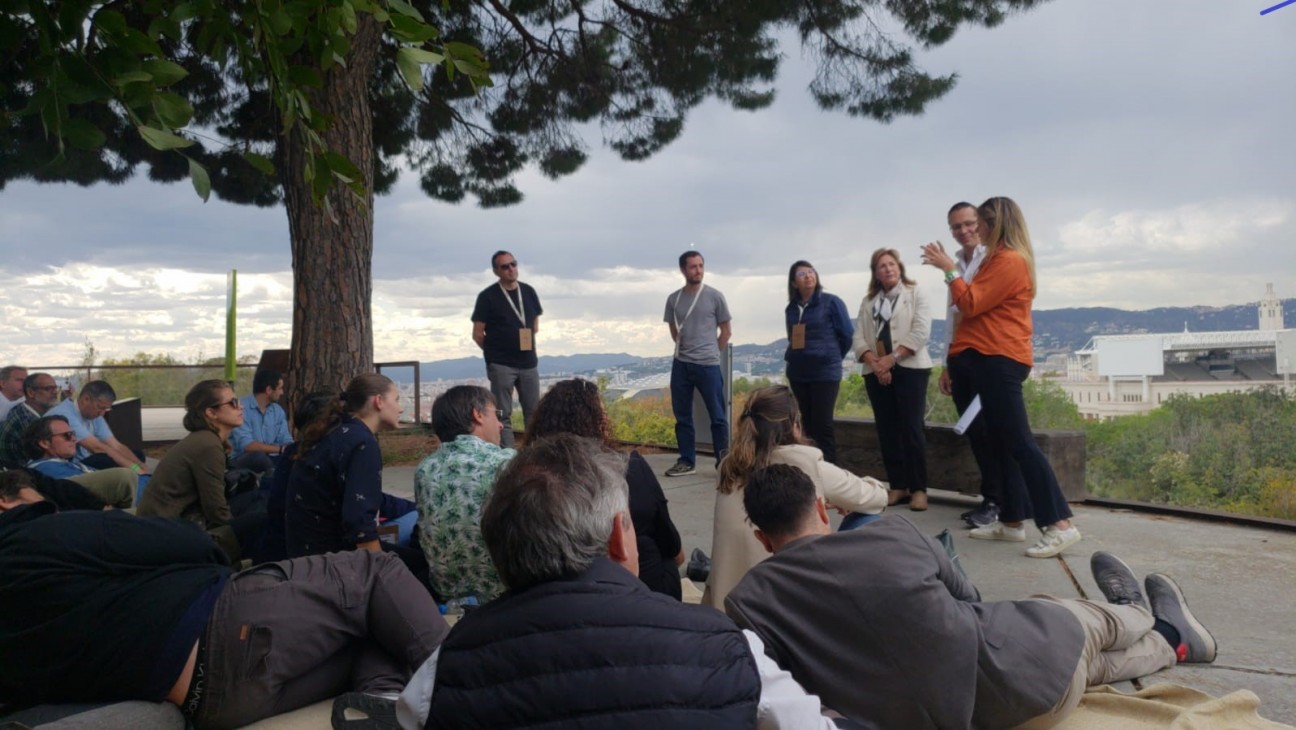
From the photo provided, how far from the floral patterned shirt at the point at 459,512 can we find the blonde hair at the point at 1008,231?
2.82 m

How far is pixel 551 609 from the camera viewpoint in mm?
1586

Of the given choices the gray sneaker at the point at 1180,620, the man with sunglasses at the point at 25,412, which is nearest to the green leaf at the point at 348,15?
the gray sneaker at the point at 1180,620

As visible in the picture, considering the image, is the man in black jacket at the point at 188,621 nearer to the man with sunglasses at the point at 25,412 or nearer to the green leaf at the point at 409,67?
the green leaf at the point at 409,67

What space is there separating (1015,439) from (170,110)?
3906mm

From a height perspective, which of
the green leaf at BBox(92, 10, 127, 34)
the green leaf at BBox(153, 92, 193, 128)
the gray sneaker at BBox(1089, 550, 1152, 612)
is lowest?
the gray sneaker at BBox(1089, 550, 1152, 612)

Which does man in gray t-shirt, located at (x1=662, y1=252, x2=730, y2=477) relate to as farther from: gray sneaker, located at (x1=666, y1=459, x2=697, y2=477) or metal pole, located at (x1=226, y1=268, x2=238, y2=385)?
metal pole, located at (x1=226, y1=268, x2=238, y2=385)

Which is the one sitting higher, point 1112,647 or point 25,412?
point 25,412

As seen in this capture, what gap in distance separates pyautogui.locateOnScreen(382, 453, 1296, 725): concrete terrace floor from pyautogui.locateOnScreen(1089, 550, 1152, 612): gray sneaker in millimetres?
255

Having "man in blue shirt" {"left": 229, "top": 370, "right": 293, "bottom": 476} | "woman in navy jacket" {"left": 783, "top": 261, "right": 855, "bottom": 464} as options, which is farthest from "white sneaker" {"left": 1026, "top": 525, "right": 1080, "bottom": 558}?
"man in blue shirt" {"left": 229, "top": 370, "right": 293, "bottom": 476}

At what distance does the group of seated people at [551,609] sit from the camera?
5.14 ft

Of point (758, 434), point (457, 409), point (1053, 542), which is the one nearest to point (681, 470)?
point (1053, 542)

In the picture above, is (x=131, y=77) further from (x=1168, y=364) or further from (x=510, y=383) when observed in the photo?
(x=1168, y=364)

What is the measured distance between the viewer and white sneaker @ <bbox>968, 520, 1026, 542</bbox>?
16.2ft

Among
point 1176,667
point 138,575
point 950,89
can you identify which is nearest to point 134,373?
point 950,89
